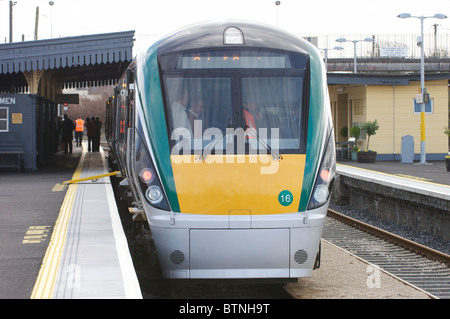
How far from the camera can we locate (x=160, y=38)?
27.3 ft

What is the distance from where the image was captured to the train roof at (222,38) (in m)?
8.04

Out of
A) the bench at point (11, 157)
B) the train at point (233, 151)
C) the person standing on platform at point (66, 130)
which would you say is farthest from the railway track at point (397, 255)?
the person standing on platform at point (66, 130)

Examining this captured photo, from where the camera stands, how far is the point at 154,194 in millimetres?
7480

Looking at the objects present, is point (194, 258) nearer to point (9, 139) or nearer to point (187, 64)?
point (187, 64)

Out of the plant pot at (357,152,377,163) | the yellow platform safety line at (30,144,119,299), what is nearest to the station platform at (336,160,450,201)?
the plant pot at (357,152,377,163)

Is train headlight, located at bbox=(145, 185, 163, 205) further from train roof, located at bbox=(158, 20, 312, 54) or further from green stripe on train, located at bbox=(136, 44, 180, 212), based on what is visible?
train roof, located at bbox=(158, 20, 312, 54)

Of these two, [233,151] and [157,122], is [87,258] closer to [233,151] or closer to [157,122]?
[157,122]

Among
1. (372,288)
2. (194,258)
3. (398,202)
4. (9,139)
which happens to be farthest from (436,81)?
(194,258)

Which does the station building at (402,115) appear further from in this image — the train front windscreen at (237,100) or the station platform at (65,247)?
the train front windscreen at (237,100)

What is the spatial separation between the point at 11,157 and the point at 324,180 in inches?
579

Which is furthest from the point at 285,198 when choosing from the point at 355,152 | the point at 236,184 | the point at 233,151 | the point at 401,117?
the point at 401,117

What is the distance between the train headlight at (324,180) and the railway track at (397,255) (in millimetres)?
2242

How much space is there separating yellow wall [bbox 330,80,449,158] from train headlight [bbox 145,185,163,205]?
24.4m

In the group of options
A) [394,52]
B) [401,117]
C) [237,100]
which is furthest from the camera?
[394,52]
